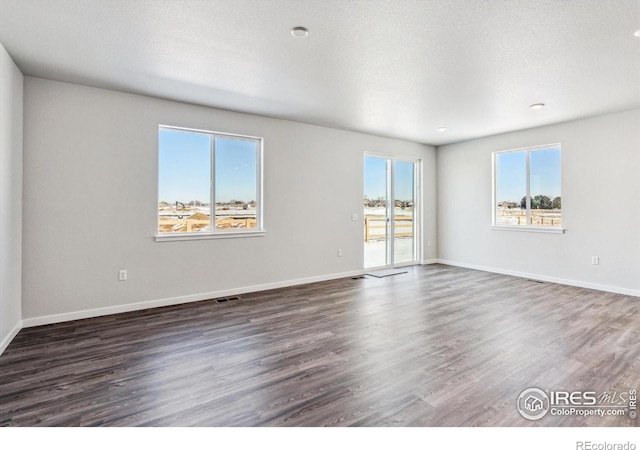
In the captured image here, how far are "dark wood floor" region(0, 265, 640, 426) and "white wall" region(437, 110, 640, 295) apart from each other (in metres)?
0.80

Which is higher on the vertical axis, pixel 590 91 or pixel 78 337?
pixel 590 91

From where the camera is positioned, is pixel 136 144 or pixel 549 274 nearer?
pixel 136 144

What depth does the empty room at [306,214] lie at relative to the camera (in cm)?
226

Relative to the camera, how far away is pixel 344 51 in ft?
9.70

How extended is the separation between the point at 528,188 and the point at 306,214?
3.96m

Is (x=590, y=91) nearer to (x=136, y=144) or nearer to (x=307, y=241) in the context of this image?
(x=307, y=241)

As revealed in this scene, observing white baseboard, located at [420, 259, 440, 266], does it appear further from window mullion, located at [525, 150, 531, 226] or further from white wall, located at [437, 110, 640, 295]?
window mullion, located at [525, 150, 531, 226]

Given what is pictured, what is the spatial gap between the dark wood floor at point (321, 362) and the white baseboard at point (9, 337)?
54 mm

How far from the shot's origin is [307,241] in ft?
18.2

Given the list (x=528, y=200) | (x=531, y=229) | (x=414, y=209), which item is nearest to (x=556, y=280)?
(x=531, y=229)

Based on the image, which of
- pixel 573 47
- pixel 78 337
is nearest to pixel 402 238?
pixel 573 47

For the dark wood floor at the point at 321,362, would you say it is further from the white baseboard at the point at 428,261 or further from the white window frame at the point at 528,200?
the white baseboard at the point at 428,261

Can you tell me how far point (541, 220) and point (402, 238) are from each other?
249 centimetres

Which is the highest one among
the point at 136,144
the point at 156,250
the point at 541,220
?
the point at 136,144
